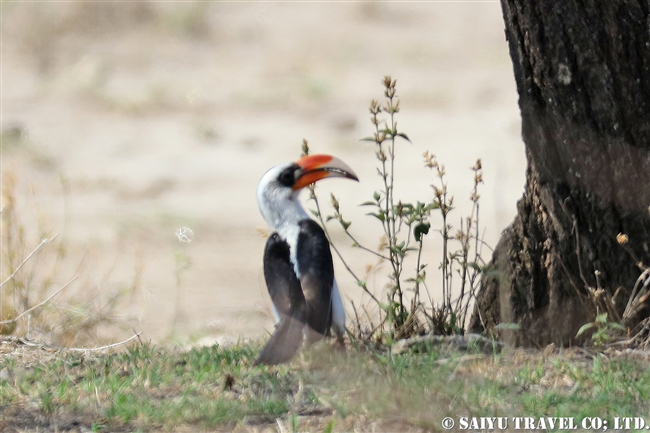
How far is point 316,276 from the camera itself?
4430mm

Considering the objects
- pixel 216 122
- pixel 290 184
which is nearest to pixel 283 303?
pixel 290 184

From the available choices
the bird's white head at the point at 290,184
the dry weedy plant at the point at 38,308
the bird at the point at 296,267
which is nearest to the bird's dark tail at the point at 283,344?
the bird at the point at 296,267

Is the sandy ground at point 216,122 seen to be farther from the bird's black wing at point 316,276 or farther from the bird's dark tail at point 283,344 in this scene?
the bird's dark tail at point 283,344

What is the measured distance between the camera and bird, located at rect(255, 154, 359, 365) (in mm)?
4203

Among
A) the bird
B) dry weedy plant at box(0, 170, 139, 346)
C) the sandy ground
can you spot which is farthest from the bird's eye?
the sandy ground

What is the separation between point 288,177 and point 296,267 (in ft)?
2.04

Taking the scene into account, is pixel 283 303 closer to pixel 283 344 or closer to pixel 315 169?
pixel 283 344

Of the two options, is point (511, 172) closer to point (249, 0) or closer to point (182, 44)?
point (182, 44)

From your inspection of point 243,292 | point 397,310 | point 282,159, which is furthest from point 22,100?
point 397,310

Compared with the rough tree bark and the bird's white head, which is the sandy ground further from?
the rough tree bark

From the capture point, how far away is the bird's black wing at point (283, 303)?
162 inches

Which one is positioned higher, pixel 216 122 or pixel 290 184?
pixel 216 122

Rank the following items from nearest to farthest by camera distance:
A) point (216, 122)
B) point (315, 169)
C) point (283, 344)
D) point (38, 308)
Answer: point (283, 344) < point (315, 169) < point (38, 308) < point (216, 122)

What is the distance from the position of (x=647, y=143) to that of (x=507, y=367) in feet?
3.37
